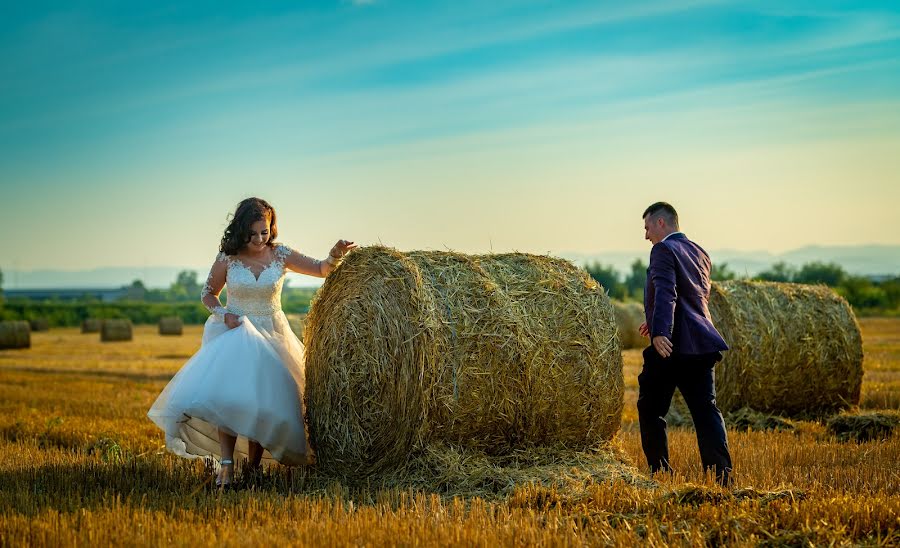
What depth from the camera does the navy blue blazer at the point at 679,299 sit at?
695 cm

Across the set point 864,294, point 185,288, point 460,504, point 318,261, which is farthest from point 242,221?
point 185,288

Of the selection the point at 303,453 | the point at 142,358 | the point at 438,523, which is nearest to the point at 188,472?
the point at 303,453

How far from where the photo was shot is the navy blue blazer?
6945 mm

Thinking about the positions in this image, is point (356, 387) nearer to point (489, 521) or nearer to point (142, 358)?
point (489, 521)

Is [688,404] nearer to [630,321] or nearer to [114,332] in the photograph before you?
[630,321]

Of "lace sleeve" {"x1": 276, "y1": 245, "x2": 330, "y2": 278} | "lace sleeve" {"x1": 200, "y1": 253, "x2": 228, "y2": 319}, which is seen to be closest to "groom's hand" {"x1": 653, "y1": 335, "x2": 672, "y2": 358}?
"lace sleeve" {"x1": 276, "y1": 245, "x2": 330, "y2": 278}

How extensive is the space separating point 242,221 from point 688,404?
3.92 meters

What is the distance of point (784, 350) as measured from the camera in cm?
1165

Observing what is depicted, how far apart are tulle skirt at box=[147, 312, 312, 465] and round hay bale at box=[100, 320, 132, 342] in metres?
26.7

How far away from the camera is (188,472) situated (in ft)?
24.3

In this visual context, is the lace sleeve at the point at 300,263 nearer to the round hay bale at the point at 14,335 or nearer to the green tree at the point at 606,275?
the round hay bale at the point at 14,335

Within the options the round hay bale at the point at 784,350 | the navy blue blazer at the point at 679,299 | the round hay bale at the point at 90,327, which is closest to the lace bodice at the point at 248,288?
the navy blue blazer at the point at 679,299

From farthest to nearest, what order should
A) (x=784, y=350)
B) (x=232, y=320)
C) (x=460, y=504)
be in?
(x=784, y=350)
(x=232, y=320)
(x=460, y=504)

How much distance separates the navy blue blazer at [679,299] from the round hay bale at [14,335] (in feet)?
85.5
